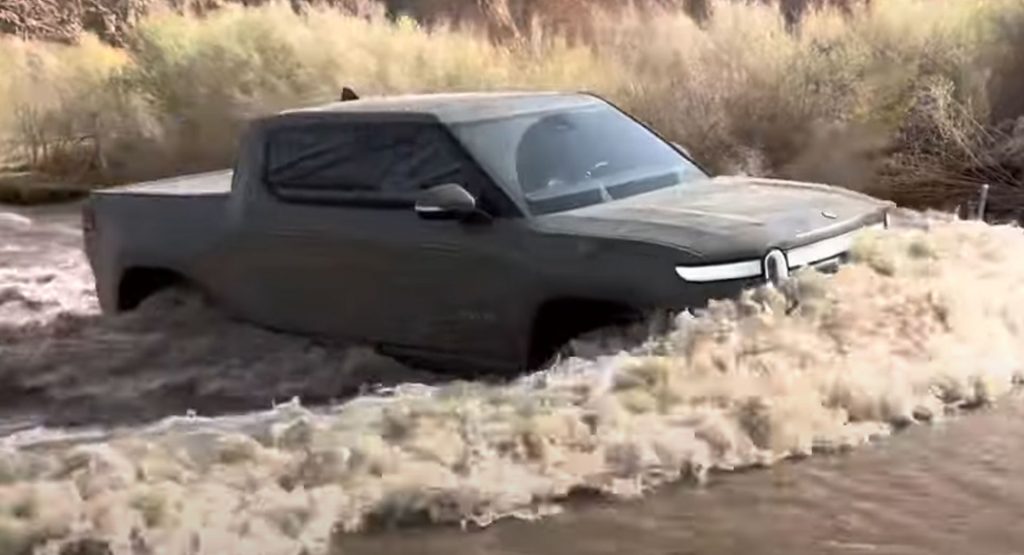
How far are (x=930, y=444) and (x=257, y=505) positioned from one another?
9.32 ft

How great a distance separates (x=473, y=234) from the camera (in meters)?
8.05

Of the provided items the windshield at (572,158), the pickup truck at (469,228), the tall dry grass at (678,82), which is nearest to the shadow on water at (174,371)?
the pickup truck at (469,228)

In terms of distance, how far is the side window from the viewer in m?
8.48

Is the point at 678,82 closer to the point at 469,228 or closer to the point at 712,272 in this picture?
→ the point at 469,228

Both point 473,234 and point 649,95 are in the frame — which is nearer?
point 473,234

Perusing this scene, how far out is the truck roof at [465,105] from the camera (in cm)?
873

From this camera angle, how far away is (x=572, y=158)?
854 centimetres

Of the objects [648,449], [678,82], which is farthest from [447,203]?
[678,82]

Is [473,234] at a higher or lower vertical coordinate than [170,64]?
higher

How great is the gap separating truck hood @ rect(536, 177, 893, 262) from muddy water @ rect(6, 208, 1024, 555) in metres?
0.21

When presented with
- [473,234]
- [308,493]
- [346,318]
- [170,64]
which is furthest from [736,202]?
[170,64]

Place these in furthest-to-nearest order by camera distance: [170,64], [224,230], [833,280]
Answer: [170,64] < [224,230] < [833,280]

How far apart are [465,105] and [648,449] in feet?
8.64

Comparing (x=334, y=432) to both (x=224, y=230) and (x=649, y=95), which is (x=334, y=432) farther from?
(x=649, y=95)
